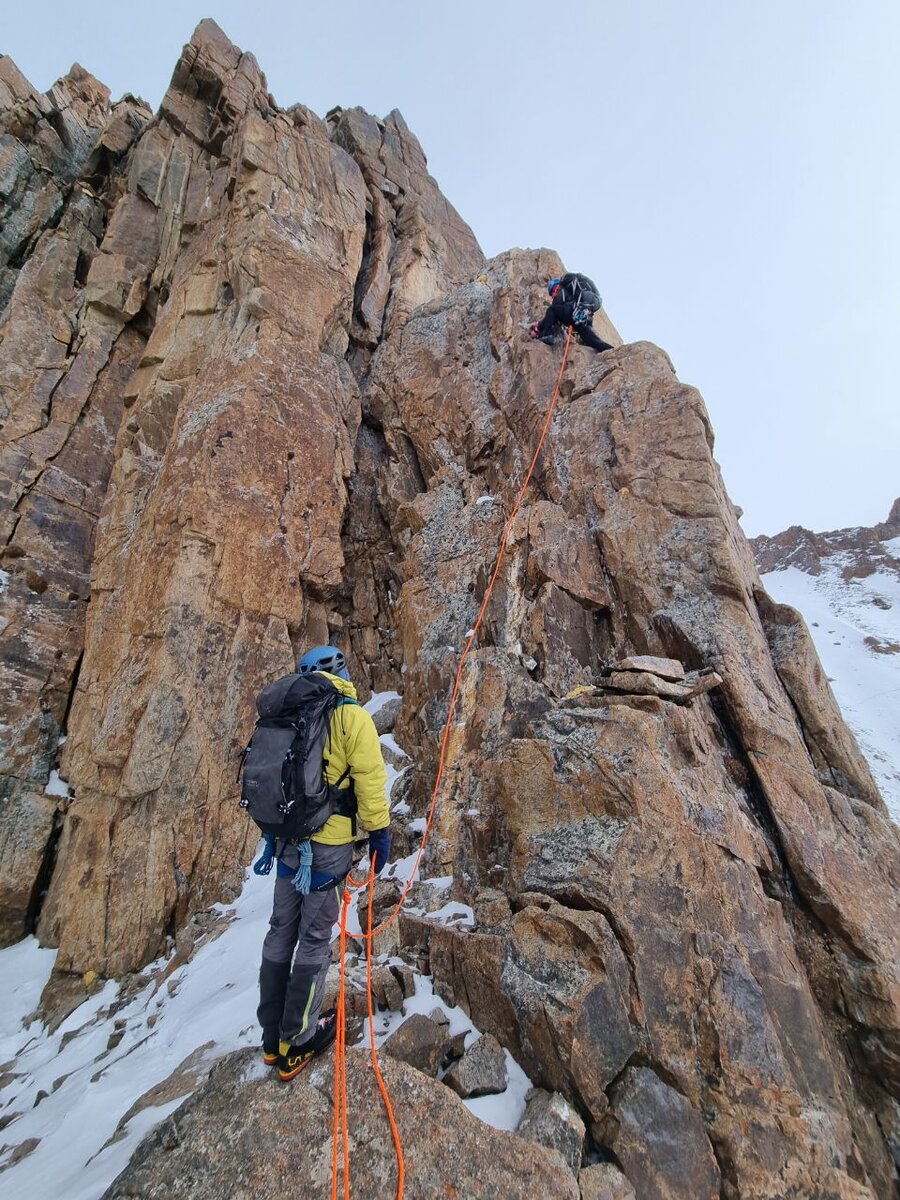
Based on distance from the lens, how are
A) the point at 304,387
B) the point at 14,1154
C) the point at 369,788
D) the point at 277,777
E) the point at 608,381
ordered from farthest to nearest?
the point at 304,387
the point at 608,381
the point at 14,1154
the point at 369,788
the point at 277,777

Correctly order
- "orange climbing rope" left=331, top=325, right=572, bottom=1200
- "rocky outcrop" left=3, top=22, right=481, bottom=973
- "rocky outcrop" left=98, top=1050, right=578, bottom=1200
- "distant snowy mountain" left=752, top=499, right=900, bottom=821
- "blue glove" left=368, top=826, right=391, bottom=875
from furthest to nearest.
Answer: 1. "distant snowy mountain" left=752, top=499, right=900, bottom=821
2. "rocky outcrop" left=3, top=22, right=481, bottom=973
3. "blue glove" left=368, top=826, right=391, bottom=875
4. "orange climbing rope" left=331, top=325, right=572, bottom=1200
5. "rocky outcrop" left=98, top=1050, right=578, bottom=1200

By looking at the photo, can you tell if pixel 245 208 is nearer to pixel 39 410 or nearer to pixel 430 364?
pixel 430 364

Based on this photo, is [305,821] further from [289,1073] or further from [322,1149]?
[322,1149]

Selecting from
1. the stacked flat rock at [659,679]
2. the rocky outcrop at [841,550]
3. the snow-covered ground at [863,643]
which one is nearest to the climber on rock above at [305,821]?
the stacked flat rock at [659,679]

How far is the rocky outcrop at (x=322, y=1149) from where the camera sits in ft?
10.4

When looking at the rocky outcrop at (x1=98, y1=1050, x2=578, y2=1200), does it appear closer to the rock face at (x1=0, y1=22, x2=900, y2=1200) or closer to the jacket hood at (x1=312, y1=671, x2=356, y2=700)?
the rock face at (x1=0, y1=22, x2=900, y2=1200)

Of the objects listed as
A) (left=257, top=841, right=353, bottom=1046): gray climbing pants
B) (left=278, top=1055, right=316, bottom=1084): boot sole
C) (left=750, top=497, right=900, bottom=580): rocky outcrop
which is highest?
(left=750, top=497, right=900, bottom=580): rocky outcrop

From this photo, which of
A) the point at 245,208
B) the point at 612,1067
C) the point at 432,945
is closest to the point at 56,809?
the point at 432,945

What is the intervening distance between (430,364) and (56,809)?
12.7m

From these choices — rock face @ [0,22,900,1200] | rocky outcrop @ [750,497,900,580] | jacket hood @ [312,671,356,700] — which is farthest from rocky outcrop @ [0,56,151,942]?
rocky outcrop @ [750,497,900,580]

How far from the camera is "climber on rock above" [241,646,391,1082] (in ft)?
12.6

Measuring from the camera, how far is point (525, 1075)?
4238 millimetres

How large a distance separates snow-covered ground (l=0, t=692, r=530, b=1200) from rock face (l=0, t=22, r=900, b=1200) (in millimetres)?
505

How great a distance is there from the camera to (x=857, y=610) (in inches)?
1901
